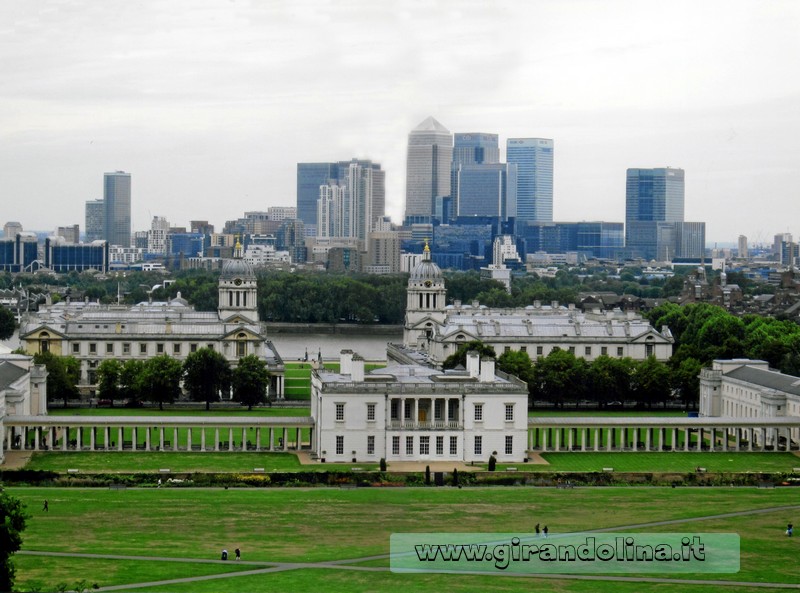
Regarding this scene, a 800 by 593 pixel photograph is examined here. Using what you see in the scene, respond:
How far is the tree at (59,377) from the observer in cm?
10088

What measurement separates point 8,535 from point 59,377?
5219 cm

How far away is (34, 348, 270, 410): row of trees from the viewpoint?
101 meters

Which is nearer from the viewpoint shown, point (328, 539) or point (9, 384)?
point (328, 539)

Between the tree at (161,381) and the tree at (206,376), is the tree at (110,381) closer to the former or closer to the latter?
the tree at (161,381)

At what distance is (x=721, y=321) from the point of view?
128125 millimetres

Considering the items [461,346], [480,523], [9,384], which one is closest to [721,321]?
[461,346]

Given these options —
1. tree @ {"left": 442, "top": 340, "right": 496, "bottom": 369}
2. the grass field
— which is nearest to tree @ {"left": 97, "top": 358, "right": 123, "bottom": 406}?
tree @ {"left": 442, "top": 340, "right": 496, "bottom": 369}

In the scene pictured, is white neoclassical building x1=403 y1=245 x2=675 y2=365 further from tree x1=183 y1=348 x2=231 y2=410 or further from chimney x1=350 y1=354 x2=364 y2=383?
chimney x1=350 y1=354 x2=364 y2=383

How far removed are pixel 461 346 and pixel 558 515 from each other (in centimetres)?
5456

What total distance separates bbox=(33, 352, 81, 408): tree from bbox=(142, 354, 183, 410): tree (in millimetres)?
4443

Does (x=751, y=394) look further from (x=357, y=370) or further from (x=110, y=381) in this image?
(x=110, y=381)

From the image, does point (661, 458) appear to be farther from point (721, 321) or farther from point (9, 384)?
point (721, 321)

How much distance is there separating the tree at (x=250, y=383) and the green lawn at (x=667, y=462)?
81.7 feet

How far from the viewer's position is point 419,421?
81.0 meters
